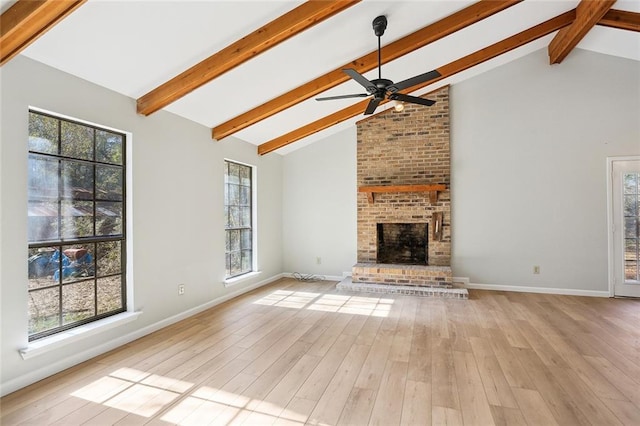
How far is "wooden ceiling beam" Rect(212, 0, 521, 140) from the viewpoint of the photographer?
136 inches

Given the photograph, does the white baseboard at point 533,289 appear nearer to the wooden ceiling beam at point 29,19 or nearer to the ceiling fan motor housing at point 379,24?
the ceiling fan motor housing at point 379,24

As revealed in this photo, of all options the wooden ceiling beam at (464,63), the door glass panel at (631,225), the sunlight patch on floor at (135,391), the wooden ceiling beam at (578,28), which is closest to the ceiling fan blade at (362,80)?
the wooden ceiling beam at (464,63)

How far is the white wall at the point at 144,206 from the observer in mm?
2246

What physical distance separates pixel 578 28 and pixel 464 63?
1381 millimetres

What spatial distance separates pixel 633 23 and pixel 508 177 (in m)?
2.35

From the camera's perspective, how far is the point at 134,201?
3.21 meters

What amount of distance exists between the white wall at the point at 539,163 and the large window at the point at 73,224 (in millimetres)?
5033

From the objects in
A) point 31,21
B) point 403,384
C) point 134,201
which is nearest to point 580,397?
point 403,384

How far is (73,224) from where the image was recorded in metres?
2.75

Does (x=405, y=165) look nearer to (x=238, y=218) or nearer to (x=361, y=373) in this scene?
(x=238, y=218)

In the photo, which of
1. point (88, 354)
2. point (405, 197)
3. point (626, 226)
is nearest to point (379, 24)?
point (405, 197)

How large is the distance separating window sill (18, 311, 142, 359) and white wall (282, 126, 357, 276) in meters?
3.47

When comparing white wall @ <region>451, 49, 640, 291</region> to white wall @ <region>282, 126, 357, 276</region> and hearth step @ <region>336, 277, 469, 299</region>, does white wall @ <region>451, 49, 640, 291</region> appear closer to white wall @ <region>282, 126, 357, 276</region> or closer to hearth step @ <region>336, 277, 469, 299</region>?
hearth step @ <region>336, 277, 469, 299</region>

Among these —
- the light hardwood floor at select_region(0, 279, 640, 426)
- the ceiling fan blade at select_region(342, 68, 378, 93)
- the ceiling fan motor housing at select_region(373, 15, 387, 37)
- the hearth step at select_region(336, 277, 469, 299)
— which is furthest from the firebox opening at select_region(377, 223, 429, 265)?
the ceiling fan motor housing at select_region(373, 15, 387, 37)
